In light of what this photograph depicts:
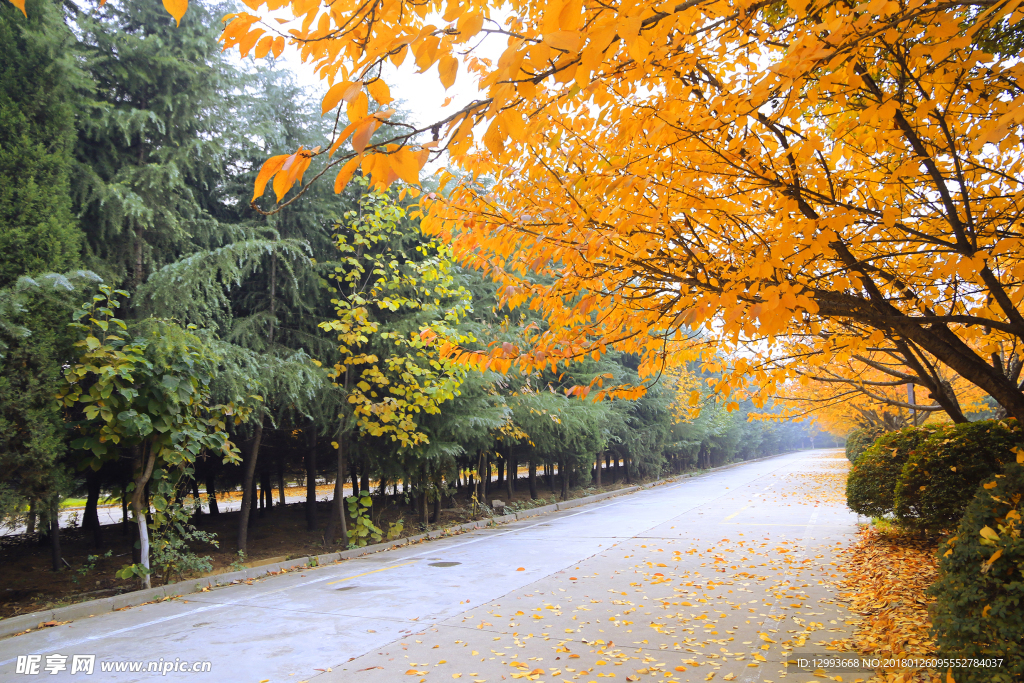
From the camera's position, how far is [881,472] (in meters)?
9.74

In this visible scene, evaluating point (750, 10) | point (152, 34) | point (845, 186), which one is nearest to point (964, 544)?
point (845, 186)

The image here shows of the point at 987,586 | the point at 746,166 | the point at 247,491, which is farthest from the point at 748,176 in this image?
the point at 247,491

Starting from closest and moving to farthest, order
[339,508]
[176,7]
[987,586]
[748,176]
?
[176,7] → [987,586] → [748,176] → [339,508]

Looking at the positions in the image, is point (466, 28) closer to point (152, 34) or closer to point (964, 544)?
point (964, 544)

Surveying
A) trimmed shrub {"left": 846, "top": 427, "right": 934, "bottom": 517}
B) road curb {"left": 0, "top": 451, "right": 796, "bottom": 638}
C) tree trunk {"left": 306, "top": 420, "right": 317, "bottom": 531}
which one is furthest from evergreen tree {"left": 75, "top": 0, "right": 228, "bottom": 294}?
trimmed shrub {"left": 846, "top": 427, "right": 934, "bottom": 517}

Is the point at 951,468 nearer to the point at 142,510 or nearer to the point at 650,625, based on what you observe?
the point at 650,625

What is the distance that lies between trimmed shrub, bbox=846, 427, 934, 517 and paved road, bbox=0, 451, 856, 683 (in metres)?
1.05

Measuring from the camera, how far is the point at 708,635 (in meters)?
5.69

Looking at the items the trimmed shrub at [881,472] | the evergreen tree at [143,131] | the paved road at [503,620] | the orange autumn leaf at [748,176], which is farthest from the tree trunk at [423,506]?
the orange autumn leaf at [748,176]

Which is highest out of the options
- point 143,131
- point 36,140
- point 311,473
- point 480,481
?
point 143,131

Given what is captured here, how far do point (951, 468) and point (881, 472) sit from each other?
9.99ft

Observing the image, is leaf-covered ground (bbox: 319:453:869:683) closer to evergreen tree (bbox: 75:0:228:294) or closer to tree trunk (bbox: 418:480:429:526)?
tree trunk (bbox: 418:480:429:526)

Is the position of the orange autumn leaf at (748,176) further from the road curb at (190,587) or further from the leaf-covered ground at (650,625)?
the road curb at (190,587)

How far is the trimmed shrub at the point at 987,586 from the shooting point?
303 cm
